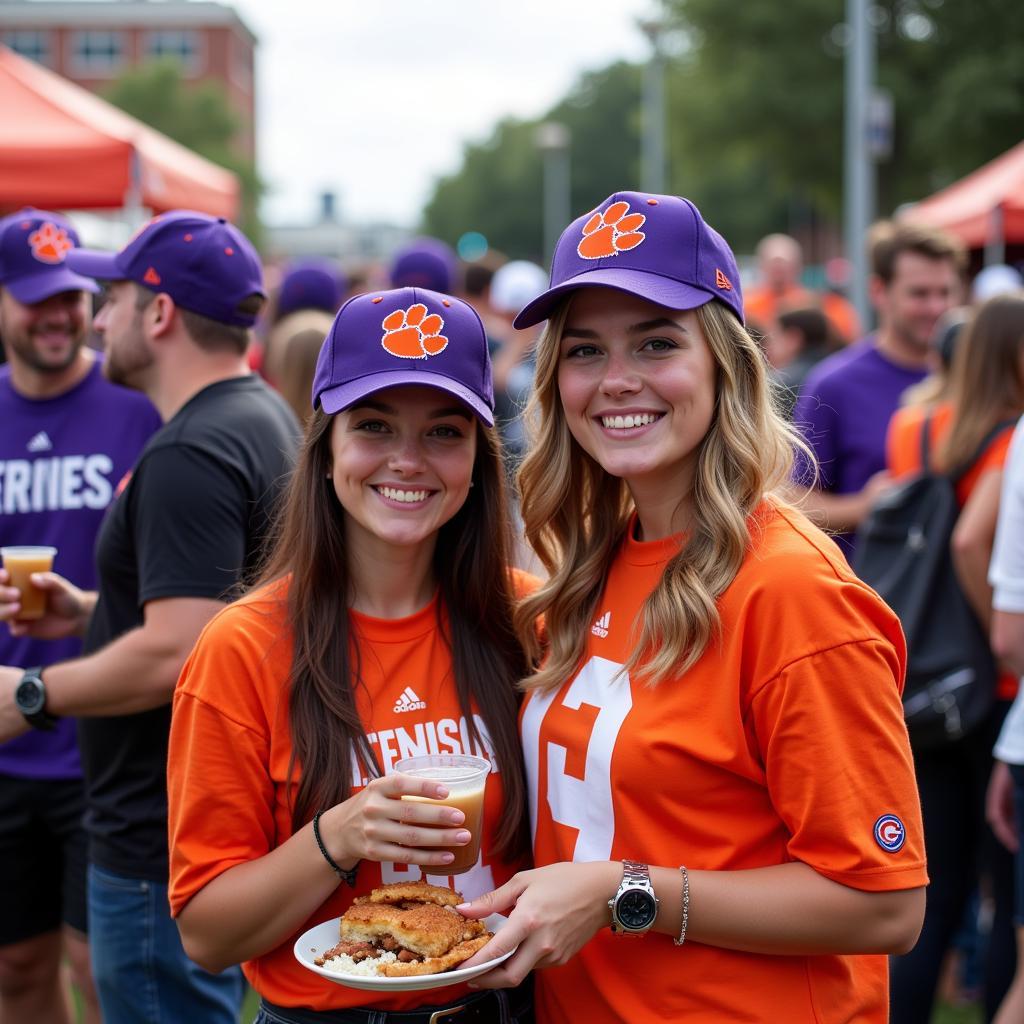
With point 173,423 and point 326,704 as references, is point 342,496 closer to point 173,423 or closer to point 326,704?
point 326,704

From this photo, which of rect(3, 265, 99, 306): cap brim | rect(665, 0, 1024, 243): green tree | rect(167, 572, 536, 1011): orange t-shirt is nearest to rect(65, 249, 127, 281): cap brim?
rect(3, 265, 99, 306): cap brim

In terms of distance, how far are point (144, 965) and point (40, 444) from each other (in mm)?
1625

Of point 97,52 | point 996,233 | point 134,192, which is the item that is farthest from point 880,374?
point 97,52

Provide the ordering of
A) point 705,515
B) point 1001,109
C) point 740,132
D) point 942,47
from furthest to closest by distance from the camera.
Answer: point 740,132 < point 942,47 < point 1001,109 < point 705,515

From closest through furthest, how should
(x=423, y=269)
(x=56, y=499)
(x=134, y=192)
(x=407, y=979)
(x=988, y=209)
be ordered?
(x=407, y=979)
(x=56, y=499)
(x=423, y=269)
(x=134, y=192)
(x=988, y=209)

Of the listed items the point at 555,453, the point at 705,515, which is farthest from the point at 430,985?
the point at 555,453

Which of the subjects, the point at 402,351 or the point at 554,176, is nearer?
the point at 402,351

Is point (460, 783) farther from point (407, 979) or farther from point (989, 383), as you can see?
point (989, 383)

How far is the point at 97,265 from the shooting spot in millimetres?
3459

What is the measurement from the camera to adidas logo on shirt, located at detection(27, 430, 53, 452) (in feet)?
12.4

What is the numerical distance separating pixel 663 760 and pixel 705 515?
16.8 inches

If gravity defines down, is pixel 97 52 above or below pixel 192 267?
above

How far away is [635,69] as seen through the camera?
8519cm

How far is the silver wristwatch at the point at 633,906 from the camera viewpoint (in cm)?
196
